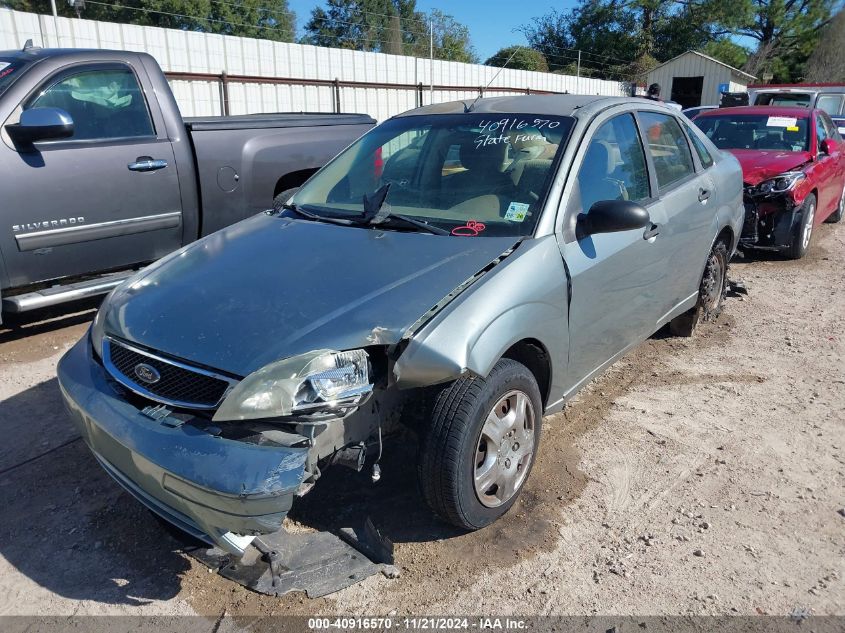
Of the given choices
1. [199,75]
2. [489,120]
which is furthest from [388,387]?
[199,75]

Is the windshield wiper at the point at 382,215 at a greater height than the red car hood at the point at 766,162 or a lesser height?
greater

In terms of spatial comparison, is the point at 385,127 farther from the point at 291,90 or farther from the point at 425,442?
the point at 291,90

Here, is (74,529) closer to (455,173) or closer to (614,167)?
(455,173)

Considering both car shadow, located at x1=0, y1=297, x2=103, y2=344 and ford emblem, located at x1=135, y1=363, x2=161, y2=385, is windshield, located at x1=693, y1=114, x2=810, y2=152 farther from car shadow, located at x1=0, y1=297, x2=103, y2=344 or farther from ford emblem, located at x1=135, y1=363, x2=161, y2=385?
ford emblem, located at x1=135, y1=363, x2=161, y2=385

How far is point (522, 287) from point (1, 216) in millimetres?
3594

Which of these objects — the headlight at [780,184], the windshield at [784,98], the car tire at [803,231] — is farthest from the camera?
the windshield at [784,98]

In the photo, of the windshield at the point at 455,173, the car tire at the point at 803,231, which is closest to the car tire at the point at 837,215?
the car tire at the point at 803,231

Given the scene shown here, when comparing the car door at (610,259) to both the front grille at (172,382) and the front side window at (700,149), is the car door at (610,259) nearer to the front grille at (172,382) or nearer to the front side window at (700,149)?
the front side window at (700,149)

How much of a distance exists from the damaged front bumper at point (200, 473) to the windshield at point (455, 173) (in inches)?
57.8

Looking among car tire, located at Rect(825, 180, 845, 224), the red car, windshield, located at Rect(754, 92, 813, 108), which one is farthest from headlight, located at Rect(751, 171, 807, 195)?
windshield, located at Rect(754, 92, 813, 108)

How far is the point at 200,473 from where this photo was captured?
7.22ft

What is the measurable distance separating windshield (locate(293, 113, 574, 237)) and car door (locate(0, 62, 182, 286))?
182 cm

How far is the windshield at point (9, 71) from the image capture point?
4.65 m

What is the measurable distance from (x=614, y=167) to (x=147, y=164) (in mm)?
3477
